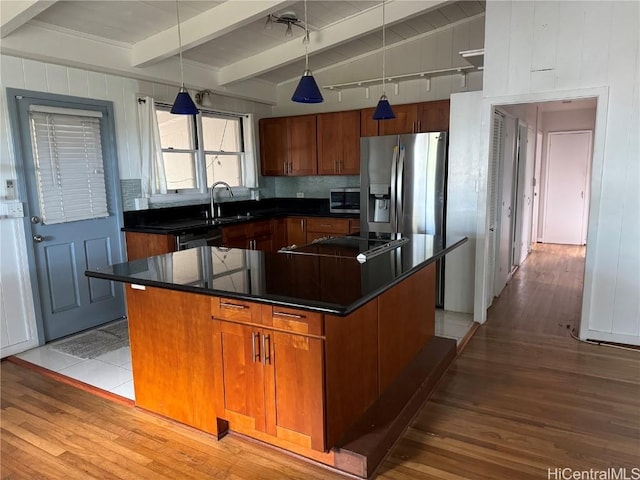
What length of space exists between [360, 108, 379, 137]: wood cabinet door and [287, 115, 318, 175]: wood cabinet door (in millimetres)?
662

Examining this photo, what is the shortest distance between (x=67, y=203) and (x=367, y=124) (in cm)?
316

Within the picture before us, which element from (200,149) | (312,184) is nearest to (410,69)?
(312,184)

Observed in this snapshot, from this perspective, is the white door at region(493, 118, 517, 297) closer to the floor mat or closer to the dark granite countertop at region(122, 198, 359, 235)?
the dark granite countertop at region(122, 198, 359, 235)

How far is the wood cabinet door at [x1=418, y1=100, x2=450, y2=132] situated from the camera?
4.61 m

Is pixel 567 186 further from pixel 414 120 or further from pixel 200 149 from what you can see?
pixel 200 149

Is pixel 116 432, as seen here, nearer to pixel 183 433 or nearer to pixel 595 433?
pixel 183 433

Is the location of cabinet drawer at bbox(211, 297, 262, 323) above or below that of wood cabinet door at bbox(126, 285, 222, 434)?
above

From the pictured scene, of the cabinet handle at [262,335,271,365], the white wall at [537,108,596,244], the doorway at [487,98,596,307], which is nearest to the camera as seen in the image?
the cabinet handle at [262,335,271,365]

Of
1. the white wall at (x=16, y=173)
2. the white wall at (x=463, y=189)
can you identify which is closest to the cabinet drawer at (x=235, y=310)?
the white wall at (x=16, y=173)

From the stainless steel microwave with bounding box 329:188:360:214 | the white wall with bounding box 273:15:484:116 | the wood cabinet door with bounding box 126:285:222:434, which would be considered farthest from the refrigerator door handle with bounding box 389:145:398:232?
the wood cabinet door with bounding box 126:285:222:434

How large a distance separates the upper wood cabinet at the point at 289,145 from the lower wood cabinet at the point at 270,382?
3715 mm

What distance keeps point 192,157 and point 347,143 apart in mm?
1792

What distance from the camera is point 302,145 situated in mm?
5656

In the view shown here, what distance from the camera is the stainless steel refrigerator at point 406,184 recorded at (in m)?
4.31
